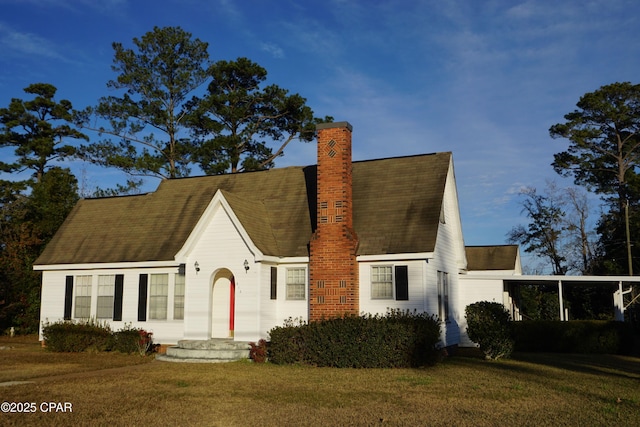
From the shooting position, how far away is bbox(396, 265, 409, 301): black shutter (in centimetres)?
1953

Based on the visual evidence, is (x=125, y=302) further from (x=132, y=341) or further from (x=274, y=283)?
(x=274, y=283)

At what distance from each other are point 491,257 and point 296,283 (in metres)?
17.7

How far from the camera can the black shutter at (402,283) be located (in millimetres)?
19531

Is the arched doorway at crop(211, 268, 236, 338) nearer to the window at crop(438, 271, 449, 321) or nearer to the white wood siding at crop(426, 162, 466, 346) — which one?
the white wood siding at crop(426, 162, 466, 346)

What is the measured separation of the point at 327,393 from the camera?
12.5 metres

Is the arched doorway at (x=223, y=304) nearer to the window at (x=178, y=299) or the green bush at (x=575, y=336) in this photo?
the window at (x=178, y=299)

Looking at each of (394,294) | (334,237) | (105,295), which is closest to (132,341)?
(105,295)

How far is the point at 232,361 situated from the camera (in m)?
18.8

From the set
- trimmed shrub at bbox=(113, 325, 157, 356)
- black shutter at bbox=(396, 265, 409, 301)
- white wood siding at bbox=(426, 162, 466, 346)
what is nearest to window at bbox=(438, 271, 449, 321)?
white wood siding at bbox=(426, 162, 466, 346)

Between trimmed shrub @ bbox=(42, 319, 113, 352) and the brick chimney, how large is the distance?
8085 millimetres

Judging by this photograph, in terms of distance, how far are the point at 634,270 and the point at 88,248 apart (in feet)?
108

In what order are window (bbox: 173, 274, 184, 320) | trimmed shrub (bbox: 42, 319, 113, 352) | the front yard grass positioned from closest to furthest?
the front yard grass → trimmed shrub (bbox: 42, 319, 113, 352) → window (bbox: 173, 274, 184, 320)

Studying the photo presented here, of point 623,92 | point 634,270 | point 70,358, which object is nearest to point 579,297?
point 634,270

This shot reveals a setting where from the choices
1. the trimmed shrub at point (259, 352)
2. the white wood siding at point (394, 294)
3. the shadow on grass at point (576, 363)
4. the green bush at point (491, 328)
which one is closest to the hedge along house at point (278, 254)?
the white wood siding at point (394, 294)
